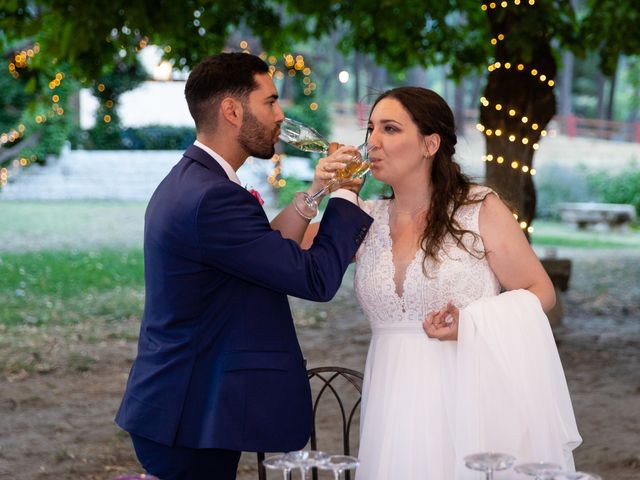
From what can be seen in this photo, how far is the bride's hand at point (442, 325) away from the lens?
316 centimetres

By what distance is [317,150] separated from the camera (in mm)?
3160

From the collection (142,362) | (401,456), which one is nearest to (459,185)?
(401,456)

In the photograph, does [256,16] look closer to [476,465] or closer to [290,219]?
[290,219]

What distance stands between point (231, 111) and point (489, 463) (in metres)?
1.34

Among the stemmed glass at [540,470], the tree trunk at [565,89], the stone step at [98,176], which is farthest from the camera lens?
the tree trunk at [565,89]

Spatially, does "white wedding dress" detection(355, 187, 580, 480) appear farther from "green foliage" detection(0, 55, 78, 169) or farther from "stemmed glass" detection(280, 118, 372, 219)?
"green foliage" detection(0, 55, 78, 169)

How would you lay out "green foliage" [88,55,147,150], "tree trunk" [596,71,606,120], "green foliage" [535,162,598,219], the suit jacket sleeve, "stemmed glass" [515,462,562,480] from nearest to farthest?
"stemmed glass" [515,462,562,480], the suit jacket sleeve, "green foliage" [535,162,598,219], "green foliage" [88,55,147,150], "tree trunk" [596,71,606,120]

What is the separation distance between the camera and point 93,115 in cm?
3025

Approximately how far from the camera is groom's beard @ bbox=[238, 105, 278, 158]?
305 cm

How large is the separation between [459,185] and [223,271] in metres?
0.94

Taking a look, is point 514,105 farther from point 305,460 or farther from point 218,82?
point 305,460

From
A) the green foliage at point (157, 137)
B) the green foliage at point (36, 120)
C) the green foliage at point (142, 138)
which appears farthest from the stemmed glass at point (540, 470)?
the green foliage at point (157, 137)

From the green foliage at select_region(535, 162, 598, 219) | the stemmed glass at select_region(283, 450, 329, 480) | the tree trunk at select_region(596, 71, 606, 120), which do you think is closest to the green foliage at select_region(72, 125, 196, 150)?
the green foliage at select_region(535, 162, 598, 219)

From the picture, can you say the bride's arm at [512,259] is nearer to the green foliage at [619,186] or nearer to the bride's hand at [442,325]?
the bride's hand at [442,325]
